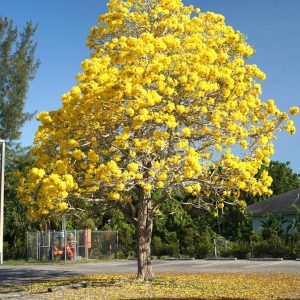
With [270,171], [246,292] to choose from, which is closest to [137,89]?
[246,292]

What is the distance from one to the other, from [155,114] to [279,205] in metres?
30.6

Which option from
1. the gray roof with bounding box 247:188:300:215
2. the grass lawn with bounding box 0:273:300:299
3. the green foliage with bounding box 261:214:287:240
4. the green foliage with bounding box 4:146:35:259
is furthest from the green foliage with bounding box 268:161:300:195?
the grass lawn with bounding box 0:273:300:299

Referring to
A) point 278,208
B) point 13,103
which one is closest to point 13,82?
point 13,103

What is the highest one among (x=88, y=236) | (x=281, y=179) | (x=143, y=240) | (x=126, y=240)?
(x=281, y=179)

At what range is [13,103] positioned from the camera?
154ft

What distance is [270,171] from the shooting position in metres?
58.0

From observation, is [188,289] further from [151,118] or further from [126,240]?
[126,240]

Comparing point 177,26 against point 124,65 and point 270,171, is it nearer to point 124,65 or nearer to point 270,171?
point 124,65

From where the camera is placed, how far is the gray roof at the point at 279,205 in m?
43.7

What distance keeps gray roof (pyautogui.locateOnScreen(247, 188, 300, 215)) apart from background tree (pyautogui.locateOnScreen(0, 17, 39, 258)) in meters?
19.8

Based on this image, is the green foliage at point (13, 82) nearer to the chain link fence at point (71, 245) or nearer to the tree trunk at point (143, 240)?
the chain link fence at point (71, 245)

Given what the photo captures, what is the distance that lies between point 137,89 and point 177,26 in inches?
176

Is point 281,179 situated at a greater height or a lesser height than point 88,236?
greater

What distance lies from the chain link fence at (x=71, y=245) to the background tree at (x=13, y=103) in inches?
183
